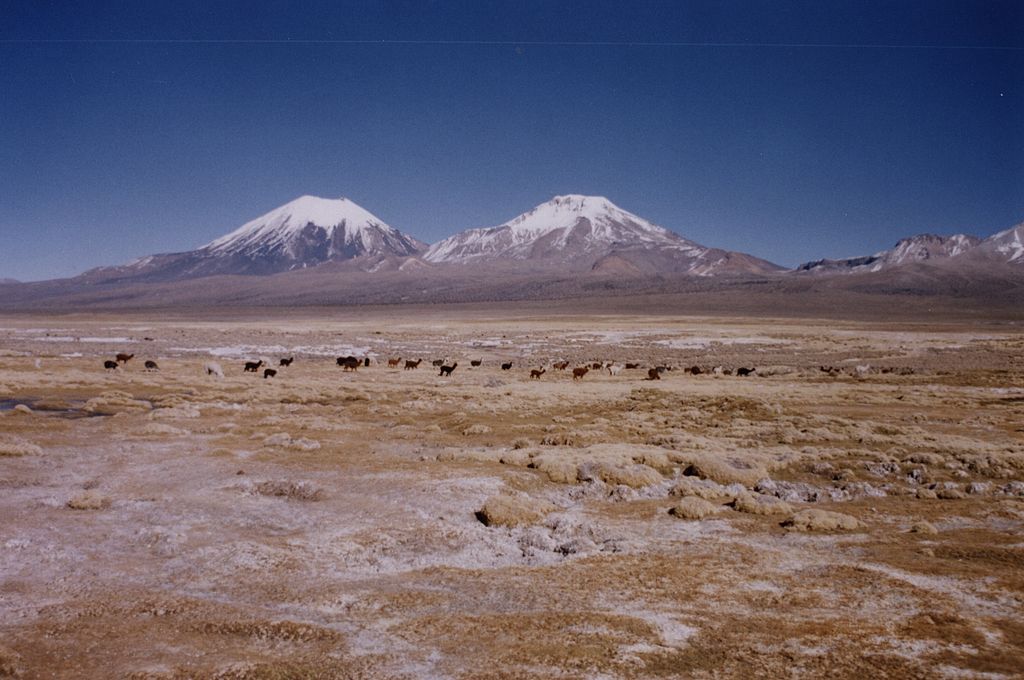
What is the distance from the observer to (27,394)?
27.8 m

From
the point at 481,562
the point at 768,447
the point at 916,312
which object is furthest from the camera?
→ the point at 916,312

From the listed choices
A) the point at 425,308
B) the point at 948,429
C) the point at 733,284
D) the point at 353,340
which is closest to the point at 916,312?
the point at 733,284

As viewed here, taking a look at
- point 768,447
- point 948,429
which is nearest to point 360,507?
point 768,447

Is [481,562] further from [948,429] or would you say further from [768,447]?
[948,429]

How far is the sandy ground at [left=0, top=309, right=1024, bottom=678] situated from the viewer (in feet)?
24.1

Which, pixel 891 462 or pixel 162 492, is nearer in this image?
pixel 162 492

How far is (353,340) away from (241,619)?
63.0 m

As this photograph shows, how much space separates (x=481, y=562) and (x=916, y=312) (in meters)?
150

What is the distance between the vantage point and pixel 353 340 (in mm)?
69438

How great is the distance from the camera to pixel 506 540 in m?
11.4

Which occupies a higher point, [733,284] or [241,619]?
[733,284]

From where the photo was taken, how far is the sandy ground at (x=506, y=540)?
7344 millimetres

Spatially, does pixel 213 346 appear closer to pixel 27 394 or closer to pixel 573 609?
pixel 27 394

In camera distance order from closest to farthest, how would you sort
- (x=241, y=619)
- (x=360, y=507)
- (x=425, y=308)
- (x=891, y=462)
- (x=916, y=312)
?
(x=241, y=619) < (x=360, y=507) < (x=891, y=462) < (x=916, y=312) < (x=425, y=308)
